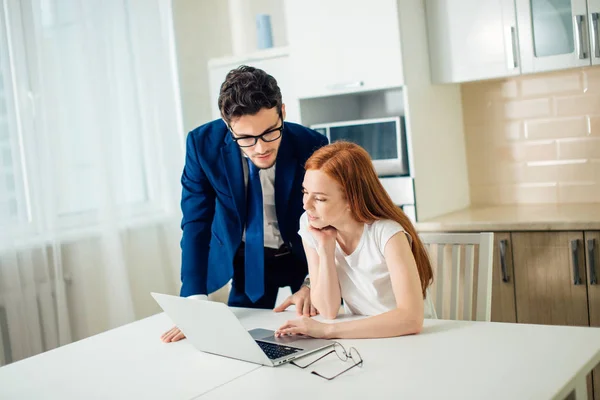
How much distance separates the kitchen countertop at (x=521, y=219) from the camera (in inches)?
111

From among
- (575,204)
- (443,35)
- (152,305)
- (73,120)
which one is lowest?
(152,305)

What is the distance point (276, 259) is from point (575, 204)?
1.68m

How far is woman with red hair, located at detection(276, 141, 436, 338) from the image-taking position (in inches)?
77.2

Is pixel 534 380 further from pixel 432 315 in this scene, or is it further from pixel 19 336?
pixel 19 336

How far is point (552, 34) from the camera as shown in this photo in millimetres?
3004

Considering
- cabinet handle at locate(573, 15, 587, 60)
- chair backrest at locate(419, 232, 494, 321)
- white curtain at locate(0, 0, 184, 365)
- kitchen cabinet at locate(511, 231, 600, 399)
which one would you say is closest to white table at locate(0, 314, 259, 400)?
chair backrest at locate(419, 232, 494, 321)

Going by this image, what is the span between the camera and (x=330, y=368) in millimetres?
1565

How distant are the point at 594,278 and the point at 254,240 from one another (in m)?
1.42

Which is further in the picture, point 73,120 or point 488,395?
point 73,120

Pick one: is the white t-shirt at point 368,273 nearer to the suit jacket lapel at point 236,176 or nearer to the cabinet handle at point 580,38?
the suit jacket lapel at point 236,176

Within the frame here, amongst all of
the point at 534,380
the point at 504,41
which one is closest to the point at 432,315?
the point at 534,380

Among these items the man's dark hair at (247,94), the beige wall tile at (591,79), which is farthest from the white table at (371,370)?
the beige wall tile at (591,79)

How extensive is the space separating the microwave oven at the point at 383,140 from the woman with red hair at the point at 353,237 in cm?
121

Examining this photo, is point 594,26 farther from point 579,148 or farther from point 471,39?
point 579,148
